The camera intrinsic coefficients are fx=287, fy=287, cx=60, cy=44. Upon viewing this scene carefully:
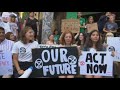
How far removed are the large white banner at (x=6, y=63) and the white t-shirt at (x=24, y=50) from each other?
163 mm

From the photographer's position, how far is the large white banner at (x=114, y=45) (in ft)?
18.4

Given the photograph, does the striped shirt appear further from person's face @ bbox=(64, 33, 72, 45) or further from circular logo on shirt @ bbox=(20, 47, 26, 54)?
person's face @ bbox=(64, 33, 72, 45)

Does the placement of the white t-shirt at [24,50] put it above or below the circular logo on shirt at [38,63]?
above

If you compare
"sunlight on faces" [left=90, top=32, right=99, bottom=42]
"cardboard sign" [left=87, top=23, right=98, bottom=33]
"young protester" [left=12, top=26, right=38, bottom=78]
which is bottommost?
"young protester" [left=12, top=26, right=38, bottom=78]

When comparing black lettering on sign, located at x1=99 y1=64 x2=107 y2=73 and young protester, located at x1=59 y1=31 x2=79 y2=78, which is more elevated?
young protester, located at x1=59 y1=31 x2=79 y2=78

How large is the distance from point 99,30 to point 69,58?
0.81 meters

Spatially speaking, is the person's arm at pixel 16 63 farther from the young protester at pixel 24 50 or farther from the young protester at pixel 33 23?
the young protester at pixel 33 23

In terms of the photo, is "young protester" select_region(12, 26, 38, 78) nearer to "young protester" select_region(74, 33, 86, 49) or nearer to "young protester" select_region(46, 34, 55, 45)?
"young protester" select_region(46, 34, 55, 45)

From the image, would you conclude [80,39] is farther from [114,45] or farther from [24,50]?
[24,50]

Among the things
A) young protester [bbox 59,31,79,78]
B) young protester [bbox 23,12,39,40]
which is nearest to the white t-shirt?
young protester [bbox 23,12,39,40]

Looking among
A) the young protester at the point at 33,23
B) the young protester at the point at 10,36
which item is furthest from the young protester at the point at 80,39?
the young protester at the point at 10,36

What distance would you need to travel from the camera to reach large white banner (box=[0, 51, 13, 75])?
224 inches

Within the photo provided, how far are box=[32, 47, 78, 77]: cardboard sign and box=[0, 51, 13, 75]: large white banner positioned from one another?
0.48 meters
